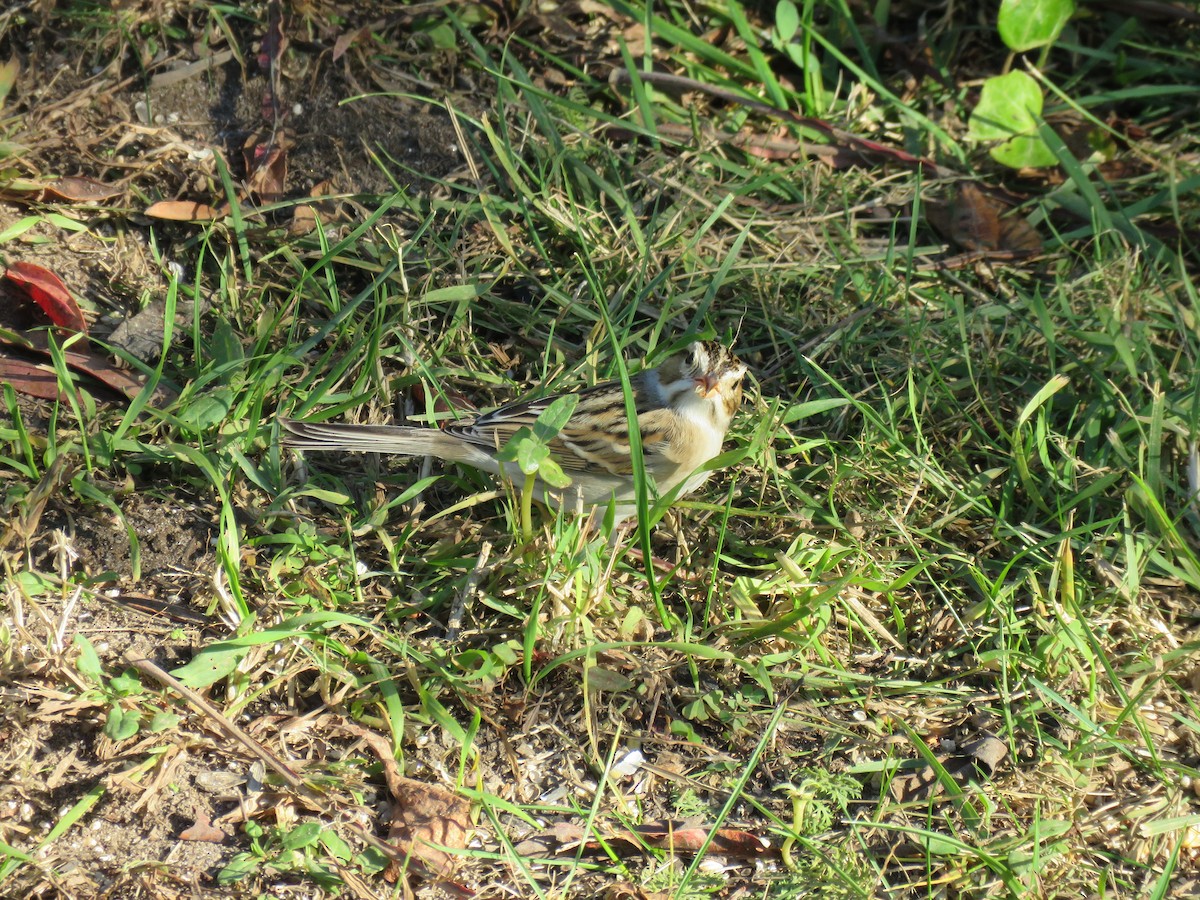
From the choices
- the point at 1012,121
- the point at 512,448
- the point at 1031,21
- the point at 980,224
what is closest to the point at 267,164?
the point at 512,448

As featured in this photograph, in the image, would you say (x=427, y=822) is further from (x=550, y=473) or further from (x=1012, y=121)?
(x=1012, y=121)

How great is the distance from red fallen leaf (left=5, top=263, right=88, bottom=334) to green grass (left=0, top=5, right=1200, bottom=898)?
352mm

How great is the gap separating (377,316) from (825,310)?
175 cm

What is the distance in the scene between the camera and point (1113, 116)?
562 cm

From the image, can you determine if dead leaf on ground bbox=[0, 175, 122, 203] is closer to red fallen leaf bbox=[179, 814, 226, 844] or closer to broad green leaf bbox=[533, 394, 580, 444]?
Answer: broad green leaf bbox=[533, 394, 580, 444]

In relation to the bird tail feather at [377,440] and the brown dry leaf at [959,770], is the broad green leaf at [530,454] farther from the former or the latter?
the brown dry leaf at [959,770]

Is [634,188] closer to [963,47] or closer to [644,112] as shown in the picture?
[644,112]

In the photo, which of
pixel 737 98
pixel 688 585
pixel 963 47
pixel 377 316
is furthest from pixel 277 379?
pixel 963 47

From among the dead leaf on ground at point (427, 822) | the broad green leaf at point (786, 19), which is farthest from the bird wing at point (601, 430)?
the broad green leaf at point (786, 19)

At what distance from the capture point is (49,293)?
161 inches

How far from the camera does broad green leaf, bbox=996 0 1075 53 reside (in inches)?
217

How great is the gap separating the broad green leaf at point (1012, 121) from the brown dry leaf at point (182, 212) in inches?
131

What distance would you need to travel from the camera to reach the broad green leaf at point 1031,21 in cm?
550

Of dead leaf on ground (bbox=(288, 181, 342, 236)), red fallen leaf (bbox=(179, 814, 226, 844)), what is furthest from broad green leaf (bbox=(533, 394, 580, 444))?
dead leaf on ground (bbox=(288, 181, 342, 236))
